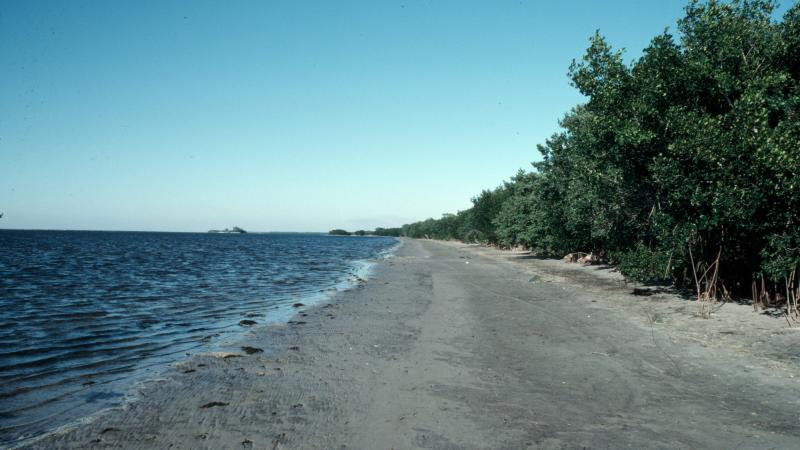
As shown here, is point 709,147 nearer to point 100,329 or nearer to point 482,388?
point 482,388

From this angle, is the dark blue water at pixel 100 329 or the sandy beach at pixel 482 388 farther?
the dark blue water at pixel 100 329

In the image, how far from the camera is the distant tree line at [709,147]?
42.1 ft

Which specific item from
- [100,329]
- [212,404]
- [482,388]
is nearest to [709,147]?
[482,388]

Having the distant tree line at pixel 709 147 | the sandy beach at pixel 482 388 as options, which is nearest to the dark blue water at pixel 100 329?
the sandy beach at pixel 482 388

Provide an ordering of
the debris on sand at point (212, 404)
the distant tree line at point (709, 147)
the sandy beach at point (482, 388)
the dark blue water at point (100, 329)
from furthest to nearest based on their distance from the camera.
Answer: the distant tree line at point (709, 147) < the dark blue water at point (100, 329) < the debris on sand at point (212, 404) < the sandy beach at point (482, 388)

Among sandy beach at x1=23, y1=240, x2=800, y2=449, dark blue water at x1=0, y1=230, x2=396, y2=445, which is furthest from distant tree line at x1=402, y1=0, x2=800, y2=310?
dark blue water at x1=0, y1=230, x2=396, y2=445

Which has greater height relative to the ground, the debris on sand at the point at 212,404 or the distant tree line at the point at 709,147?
the distant tree line at the point at 709,147

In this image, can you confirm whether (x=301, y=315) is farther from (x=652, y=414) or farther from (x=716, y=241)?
(x=716, y=241)

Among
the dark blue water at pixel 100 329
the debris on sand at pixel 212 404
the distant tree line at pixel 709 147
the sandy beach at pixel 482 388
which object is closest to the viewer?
the sandy beach at pixel 482 388

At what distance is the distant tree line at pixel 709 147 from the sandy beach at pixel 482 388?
219 centimetres

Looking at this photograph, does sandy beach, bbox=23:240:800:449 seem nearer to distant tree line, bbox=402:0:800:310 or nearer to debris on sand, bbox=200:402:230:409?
debris on sand, bbox=200:402:230:409

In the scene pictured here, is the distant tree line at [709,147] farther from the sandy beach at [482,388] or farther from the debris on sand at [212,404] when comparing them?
the debris on sand at [212,404]

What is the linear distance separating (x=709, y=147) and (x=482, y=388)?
10526mm

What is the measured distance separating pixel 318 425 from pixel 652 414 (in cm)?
479
